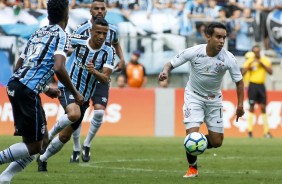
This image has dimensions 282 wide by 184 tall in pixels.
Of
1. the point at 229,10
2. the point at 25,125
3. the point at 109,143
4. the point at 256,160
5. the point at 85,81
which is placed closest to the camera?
the point at 25,125

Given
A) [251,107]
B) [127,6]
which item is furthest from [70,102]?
[127,6]

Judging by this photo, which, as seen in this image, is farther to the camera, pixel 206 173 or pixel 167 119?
pixel 167 119

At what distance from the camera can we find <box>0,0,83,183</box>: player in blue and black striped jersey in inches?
402

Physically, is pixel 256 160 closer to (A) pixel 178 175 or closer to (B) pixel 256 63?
(A) pixel 178 175

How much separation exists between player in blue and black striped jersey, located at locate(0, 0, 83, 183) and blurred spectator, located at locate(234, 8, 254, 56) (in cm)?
Result: 1795

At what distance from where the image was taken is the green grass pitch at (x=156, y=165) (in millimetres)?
12312

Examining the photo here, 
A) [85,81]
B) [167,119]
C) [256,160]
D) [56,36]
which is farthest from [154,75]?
[56,36]

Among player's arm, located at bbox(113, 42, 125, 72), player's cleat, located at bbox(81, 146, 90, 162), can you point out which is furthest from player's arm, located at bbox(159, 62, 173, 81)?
player's cleat, located at bbox(81, 146, 90, 162)

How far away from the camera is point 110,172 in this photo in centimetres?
1365

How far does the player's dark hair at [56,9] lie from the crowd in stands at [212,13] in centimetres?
1682

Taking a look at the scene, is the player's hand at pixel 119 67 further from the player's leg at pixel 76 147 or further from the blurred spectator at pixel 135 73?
the blurred spectator at pixel 135 73

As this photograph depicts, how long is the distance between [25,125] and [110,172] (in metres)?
3.65

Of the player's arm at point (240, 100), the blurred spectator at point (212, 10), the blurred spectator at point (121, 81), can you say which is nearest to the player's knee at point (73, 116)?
the player's arm at point (240, 100)

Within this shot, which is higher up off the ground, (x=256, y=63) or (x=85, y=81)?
(x=85, y=81)
